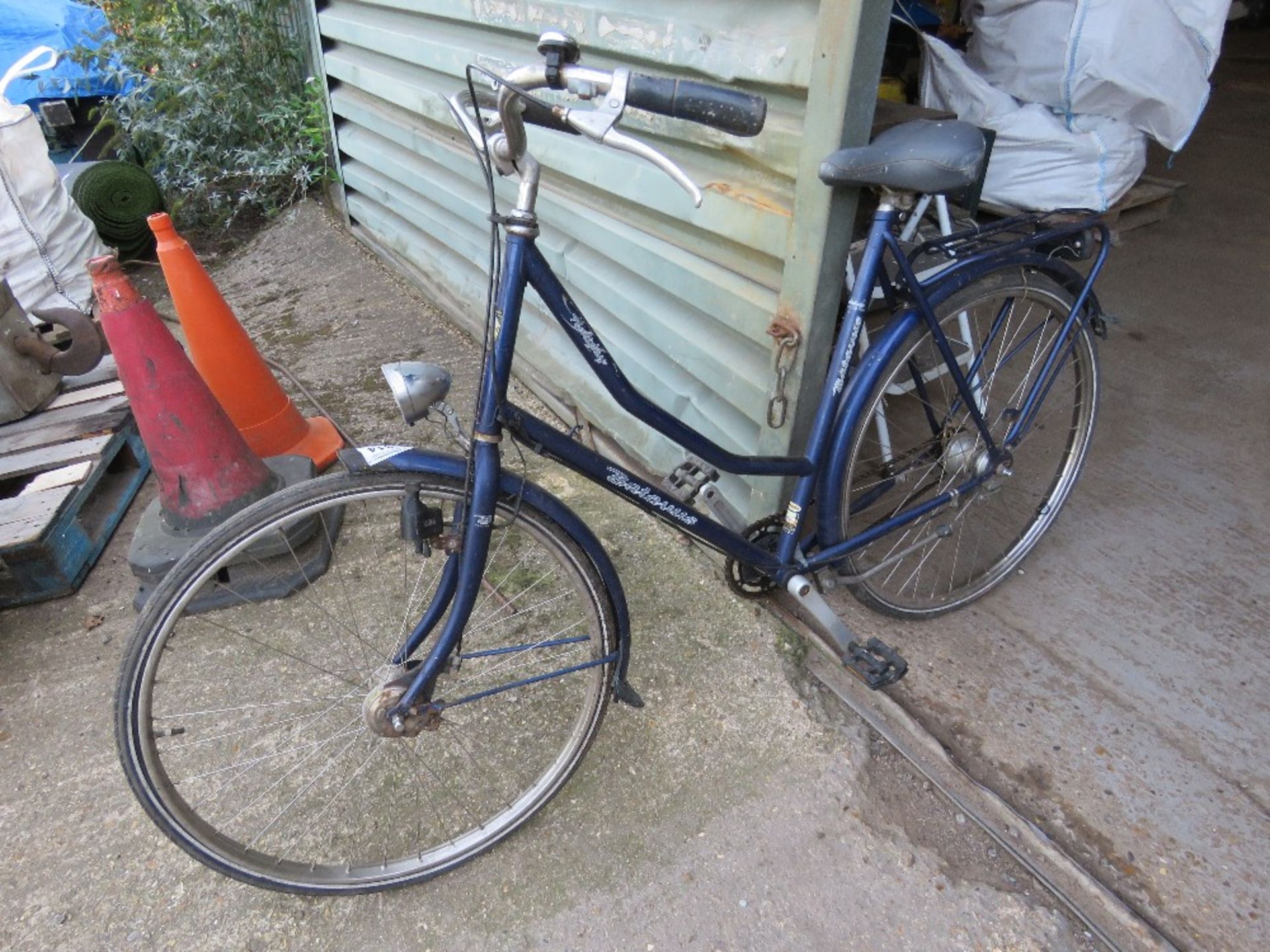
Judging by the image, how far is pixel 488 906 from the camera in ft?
5.83

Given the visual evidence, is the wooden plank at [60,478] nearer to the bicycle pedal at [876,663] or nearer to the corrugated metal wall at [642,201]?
the corrugated metal wall at [642,201]

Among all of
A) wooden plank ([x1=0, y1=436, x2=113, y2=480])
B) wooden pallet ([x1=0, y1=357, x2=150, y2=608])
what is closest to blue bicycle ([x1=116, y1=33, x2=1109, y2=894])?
wooden pallet ([x1=0, y1=357, x2=150, y2=608])

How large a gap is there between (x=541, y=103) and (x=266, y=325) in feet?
11.7

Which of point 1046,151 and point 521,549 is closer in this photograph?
point 521,549

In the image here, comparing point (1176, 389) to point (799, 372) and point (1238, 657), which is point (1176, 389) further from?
point (799, 372)

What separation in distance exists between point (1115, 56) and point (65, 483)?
4504 millimetres

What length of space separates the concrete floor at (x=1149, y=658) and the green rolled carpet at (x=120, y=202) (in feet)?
17.2

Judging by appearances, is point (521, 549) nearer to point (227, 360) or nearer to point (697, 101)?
point (227, 360)

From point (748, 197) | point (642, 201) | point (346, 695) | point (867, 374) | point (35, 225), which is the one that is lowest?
point (346, 695)

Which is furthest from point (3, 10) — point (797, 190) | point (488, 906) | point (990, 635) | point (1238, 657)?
point (1238, 657)

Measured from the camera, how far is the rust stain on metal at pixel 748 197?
6.49ft

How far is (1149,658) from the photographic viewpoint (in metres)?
2.22

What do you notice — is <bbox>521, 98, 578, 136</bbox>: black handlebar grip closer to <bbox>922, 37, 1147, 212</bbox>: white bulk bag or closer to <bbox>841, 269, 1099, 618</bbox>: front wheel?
<bbox>841, 269, 1099, 618</bbox>: front wheel

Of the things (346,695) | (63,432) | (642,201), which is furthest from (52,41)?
(346,695)
